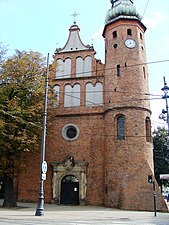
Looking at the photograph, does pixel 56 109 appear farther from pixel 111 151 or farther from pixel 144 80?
pixel 144 80

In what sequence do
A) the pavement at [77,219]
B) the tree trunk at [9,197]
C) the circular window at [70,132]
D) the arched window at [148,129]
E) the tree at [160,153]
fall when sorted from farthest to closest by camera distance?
the tree at [160,153] → the circular window at [70,132] → the arched window at [148,129] → the tree trunk at [9,197] → the pavement at [77,219]

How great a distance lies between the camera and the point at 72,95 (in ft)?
82.5

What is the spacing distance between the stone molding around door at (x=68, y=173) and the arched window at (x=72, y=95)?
189 inches

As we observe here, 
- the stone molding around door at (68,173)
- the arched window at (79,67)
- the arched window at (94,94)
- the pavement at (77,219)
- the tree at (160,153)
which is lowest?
the pavement at (77,219)

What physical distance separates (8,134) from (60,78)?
28.8ft

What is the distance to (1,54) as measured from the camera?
19734 millimetres

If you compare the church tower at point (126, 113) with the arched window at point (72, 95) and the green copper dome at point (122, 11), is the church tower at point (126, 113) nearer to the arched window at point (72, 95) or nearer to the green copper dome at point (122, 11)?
the green copper dome at point (122, 11)

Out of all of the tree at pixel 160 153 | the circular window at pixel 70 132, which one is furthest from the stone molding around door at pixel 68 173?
the tree at pixel 160 153

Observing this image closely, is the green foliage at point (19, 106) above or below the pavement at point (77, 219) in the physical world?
above

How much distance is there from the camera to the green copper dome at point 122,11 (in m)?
25.7

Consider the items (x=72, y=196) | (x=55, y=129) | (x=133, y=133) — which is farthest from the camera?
(x=55, y=129)

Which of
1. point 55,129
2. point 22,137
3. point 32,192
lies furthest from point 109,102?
point 32,192

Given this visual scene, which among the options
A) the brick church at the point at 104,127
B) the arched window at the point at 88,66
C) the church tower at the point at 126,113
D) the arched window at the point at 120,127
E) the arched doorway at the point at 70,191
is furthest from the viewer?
the arched window at the point at 88,66

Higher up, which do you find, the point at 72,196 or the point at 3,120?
the point at 3,120
